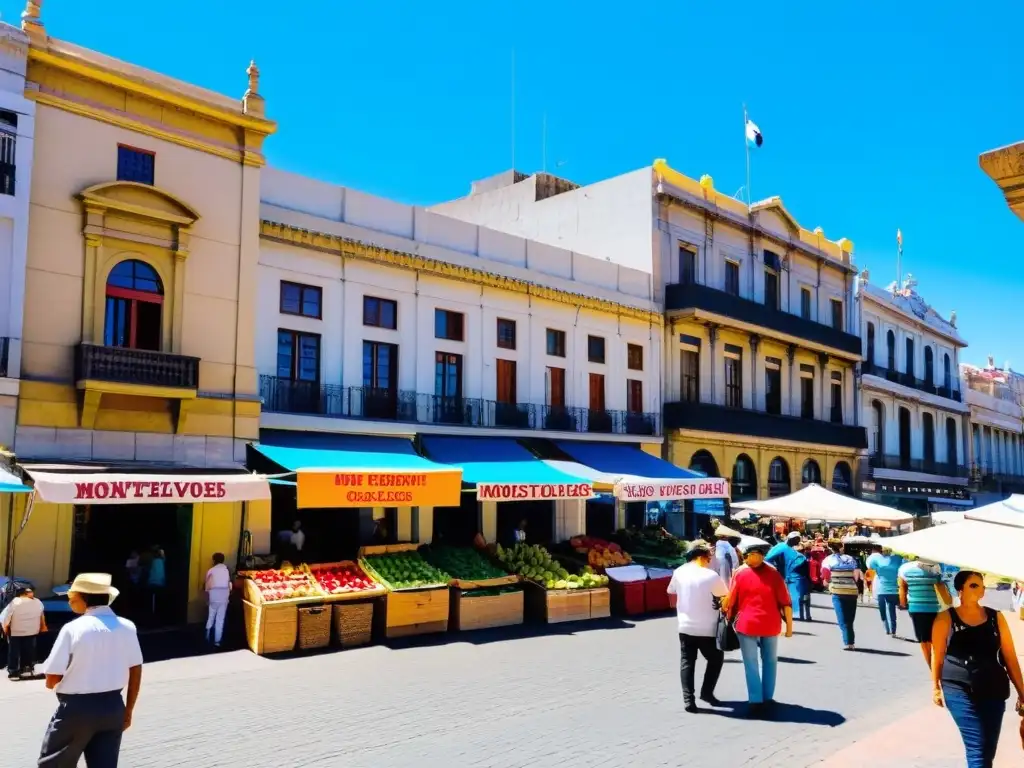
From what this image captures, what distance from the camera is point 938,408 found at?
42875mm

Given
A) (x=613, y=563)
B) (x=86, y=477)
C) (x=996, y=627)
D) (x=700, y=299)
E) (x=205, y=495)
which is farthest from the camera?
(x=700, y=299)

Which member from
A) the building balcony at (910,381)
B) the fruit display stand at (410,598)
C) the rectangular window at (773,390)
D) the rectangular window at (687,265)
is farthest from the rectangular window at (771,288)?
the fruit display stand at (410,598)

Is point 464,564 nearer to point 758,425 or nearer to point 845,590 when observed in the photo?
point 845,590

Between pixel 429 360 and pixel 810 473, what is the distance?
59.5 feet

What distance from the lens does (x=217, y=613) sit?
45.0 ft

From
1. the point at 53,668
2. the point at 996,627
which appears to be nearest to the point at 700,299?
the point at 996,627

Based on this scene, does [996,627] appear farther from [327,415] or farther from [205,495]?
[327,415]

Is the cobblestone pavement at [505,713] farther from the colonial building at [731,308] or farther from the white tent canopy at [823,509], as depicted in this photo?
the colonial building at [731,308]

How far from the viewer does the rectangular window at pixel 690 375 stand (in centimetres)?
2812

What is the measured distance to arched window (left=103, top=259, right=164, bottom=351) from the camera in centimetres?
1538

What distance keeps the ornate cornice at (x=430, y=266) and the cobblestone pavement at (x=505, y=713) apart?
8588mm

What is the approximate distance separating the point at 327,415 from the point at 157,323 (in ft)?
13.3

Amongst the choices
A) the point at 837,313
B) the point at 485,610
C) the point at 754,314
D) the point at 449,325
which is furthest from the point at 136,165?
the point at 837,313

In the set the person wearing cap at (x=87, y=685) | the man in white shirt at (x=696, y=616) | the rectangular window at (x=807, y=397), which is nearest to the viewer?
the person wearing cap at (x=87, y=685)
